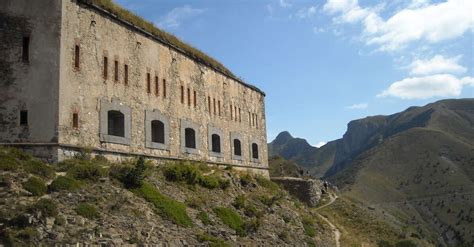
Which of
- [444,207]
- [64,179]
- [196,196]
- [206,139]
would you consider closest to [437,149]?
[444,207]

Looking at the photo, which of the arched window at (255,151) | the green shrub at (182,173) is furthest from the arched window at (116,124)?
the arched window at (255,151)

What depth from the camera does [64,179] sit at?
14703mm

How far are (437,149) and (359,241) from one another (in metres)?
78.1

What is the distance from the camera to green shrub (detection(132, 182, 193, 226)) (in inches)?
651

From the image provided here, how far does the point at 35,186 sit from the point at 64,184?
896 millimetres

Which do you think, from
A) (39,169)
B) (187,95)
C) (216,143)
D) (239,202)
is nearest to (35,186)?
(39,169)

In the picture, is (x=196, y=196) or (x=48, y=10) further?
(x=196, y=196)

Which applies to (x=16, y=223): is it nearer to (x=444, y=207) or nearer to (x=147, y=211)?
(x=147, y=211)

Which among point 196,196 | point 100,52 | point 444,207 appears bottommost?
point 444,207

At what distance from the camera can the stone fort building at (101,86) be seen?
1688cm

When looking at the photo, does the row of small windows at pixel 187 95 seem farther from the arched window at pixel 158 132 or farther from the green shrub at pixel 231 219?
the green shrub at pixel 231 219

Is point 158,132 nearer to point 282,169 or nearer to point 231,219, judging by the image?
point 231,219

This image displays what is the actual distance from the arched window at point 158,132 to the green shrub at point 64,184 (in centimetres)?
818

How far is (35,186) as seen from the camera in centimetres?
1383
